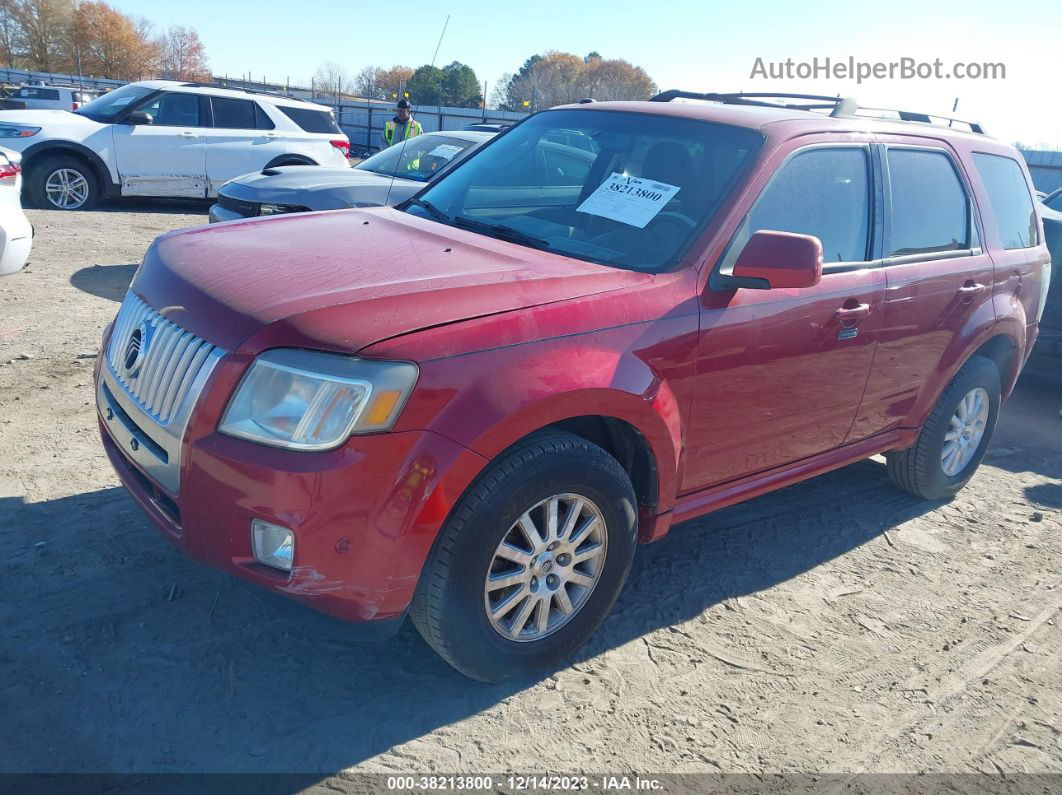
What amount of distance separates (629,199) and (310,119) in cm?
1049

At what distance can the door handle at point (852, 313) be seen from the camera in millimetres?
3688

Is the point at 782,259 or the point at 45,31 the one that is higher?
the point at 45,31

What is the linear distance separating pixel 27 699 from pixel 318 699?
0.87m

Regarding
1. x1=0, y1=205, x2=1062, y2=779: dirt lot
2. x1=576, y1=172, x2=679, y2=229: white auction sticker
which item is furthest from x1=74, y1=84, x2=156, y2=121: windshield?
x1=576, y1=172, x2=679, y2=229: white auction sticker

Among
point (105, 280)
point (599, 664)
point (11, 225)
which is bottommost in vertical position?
point (599, 664)

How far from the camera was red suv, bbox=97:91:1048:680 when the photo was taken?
251 cm

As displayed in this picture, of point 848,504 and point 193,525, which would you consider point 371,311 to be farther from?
point 848,504

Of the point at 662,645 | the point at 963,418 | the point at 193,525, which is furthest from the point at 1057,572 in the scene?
the point at 193,525

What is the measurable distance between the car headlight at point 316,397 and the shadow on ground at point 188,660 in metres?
0.71

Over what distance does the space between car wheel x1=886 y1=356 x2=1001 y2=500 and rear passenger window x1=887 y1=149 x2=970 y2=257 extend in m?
0.76

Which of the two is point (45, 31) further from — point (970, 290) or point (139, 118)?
point (970, 290)

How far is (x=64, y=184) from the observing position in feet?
37.2

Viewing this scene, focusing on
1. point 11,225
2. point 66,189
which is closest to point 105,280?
point 11,225

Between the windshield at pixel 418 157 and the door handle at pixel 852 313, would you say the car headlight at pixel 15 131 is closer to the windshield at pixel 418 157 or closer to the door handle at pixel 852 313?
the windshield at pixel 418 157
